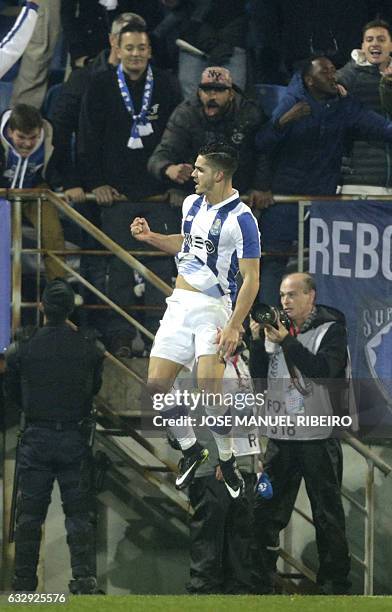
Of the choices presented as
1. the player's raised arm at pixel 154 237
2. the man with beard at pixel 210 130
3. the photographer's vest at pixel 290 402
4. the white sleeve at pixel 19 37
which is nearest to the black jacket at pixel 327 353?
the photographer's vest at pixel 290 402

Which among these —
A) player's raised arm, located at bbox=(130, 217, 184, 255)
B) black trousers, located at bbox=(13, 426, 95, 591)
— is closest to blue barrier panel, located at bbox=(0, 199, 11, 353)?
black trousers, located at bbox=(13, 426, 95, 591)

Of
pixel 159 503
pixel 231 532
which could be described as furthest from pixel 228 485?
pixel 159 503

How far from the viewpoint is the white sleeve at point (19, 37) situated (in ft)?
34.8

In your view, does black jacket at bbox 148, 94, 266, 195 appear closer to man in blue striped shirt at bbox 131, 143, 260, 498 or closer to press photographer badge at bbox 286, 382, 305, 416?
man in blue striped shirt at bbox 131, 143, 260, 498

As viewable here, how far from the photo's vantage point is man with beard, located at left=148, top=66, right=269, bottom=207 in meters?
10.4

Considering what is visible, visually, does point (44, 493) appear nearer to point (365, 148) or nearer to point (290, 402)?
point (290, 402)

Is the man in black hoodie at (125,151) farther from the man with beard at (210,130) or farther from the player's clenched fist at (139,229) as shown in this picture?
the player's clenched fist at (139,229)

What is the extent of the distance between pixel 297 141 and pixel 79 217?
1.56 m

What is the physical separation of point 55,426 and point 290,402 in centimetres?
159

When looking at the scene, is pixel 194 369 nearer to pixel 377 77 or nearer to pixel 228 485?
pixel 228 485

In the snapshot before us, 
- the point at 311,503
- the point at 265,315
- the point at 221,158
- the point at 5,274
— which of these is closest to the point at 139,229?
the point at 221,158

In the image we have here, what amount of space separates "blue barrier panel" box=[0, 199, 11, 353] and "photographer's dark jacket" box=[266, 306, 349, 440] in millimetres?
1741

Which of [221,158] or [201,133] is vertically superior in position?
[201,133]

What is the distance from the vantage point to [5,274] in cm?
1049
